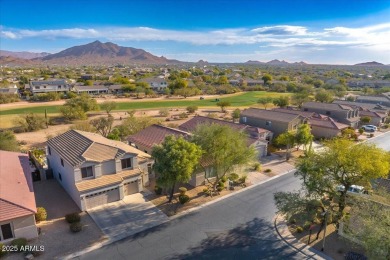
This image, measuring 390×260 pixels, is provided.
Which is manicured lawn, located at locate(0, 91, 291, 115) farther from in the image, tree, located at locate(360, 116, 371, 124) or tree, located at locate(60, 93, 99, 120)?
tree, located at locate(360, 116, 371, 124)

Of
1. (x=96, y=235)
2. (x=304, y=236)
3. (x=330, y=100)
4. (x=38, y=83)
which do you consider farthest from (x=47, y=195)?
(x=38, y=83)

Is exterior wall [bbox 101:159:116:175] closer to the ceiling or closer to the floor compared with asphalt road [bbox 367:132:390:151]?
closer to the ceiling

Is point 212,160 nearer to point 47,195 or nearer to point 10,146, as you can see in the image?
point 47,195

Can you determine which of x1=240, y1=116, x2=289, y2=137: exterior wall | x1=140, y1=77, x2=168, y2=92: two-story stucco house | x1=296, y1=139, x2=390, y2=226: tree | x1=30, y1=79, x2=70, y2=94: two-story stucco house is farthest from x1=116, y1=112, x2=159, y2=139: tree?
x1=140, y1=77, x2=168, y2=92: two-story stucco house

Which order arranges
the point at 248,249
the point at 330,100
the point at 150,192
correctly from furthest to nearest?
the point at 330,100
the point at 150,192
the point at 248,249

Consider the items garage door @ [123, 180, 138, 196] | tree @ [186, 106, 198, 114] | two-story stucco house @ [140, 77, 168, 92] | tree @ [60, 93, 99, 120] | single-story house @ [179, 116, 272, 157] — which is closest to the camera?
garage door @ [123, 180, 138, 196]

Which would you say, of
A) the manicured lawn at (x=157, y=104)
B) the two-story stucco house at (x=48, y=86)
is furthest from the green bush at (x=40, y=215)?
the two-story stucco house at (x=48, y=86)
